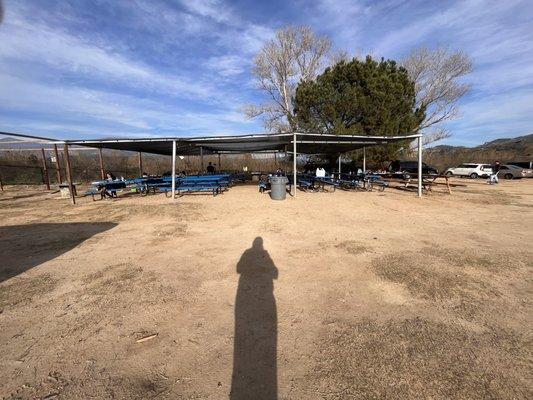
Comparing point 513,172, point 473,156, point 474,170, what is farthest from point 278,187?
point 473,156

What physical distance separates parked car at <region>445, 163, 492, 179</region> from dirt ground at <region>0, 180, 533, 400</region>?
73.1ft

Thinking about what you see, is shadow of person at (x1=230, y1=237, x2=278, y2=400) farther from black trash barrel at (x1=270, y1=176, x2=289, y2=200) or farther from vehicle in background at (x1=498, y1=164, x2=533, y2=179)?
vehicle in background at (x1=498, y1=164, x2=533, y2=179)

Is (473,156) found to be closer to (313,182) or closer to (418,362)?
(313,182)

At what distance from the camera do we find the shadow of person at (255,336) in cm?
214

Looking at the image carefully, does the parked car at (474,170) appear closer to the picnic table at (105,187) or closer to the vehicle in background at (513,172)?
the vehicle in background at (513,172)

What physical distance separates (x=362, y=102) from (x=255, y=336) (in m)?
17.3

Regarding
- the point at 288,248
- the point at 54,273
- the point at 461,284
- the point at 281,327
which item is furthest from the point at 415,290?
the point at 54,273

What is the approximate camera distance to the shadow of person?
7.04 ft

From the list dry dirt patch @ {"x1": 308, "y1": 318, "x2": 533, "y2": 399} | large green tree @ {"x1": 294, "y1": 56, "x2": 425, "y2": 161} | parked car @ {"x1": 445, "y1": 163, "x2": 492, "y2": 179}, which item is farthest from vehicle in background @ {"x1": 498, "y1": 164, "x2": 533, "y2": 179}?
dry dirt patch @ {"x1": 308, "y1": 318, "x2": 533, "y2": 399}

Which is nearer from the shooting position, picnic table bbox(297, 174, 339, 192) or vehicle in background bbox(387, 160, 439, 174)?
picnic table bbox(297, 174, 339, 192)

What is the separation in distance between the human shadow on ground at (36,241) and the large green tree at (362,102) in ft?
47.0

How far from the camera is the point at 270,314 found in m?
3.10

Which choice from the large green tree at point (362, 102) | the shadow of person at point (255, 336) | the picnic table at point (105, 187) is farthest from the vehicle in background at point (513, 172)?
the picnic table at point (105, 187)

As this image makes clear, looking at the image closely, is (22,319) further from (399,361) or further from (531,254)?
(531,254)
